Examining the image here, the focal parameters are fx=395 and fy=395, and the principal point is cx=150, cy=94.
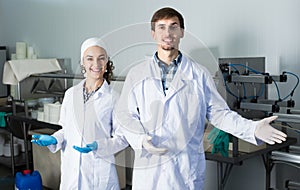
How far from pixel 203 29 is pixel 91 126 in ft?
3.35

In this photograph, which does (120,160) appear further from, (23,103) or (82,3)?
(82,3)

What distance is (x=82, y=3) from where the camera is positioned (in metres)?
2.97

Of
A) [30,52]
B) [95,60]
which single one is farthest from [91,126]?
[30,52]

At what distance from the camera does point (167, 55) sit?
133 cm

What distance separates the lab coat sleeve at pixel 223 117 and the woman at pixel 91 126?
1.18ft

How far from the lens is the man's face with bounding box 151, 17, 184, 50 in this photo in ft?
4.20

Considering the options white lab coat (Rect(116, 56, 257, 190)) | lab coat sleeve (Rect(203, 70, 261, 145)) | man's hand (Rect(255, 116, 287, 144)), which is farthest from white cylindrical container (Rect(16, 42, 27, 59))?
man's hand (Rect(255, 116, 287, 144))

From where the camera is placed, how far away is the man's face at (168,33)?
4.20 feet

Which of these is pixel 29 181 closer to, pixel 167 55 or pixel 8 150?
pixel 8 150

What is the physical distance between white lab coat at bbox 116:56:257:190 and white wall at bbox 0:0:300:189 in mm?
194

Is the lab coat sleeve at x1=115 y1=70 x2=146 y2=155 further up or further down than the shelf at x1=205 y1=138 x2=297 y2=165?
further up

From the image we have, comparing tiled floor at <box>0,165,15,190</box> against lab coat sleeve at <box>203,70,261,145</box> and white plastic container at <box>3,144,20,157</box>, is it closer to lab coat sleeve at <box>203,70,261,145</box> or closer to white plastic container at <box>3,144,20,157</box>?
white plastic container at <box>3,144,20,157</box>

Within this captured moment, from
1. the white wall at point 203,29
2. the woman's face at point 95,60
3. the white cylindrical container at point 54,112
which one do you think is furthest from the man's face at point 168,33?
the white cylindrical container at point 54,112

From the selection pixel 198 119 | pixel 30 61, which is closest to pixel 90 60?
pixel 198 119
